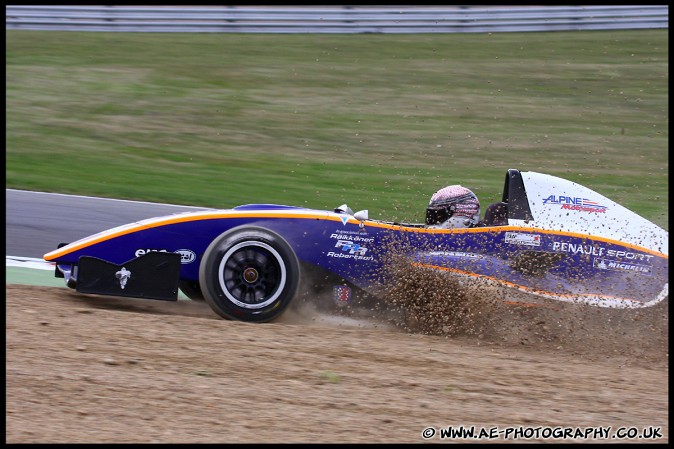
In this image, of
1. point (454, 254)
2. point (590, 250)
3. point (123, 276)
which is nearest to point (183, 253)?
point (123, 276)

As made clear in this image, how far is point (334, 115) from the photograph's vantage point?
15758mm

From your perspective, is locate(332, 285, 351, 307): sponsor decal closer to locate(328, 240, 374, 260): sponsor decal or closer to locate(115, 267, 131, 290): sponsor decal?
locate(328, 240, 374, 260): sponsor decal

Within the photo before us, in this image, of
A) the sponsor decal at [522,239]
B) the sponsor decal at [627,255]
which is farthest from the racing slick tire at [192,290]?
the sponsor decal at [627,255]

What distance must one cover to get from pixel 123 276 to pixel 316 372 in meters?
1.93

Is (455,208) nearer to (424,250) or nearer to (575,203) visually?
(424,250)

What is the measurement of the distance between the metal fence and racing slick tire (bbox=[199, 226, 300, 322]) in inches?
560

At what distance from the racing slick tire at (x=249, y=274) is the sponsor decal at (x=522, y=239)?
170 centimetres

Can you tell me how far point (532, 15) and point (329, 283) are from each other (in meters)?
14.9

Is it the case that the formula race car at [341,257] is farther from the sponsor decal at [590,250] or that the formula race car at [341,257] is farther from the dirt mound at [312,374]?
the dirt mound at [312,374]

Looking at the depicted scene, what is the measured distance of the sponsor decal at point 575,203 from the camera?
7082 mm

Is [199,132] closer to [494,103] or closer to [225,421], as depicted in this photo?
[494,103]

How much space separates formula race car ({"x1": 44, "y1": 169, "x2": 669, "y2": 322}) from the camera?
21.5 ft

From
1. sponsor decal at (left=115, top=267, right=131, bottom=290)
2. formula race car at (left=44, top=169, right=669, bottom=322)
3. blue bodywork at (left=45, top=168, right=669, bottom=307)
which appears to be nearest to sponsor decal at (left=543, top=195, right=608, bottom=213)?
formula race car at (left=44, top=169, right=669, bottom=322)

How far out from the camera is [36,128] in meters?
14.5
